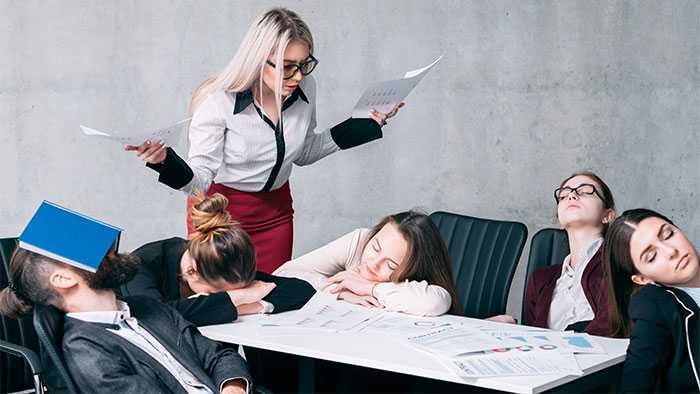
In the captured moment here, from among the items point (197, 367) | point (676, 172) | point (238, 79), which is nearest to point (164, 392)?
point (197, 367)

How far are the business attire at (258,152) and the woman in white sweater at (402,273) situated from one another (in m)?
0.57

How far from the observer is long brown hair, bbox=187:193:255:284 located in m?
3.69

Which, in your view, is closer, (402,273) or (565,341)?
(565,341)

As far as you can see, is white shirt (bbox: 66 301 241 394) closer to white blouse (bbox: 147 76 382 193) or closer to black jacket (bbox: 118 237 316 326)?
black jacket (bbox: 118 237 316 326)

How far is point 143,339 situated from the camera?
3.15m

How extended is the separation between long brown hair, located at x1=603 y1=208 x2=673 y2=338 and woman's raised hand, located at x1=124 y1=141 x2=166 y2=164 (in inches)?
61.8

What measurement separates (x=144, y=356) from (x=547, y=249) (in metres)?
2.01

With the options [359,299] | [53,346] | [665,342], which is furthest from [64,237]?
[665,342]

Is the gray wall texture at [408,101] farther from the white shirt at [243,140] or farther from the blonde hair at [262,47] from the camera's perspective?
the blonde hair at [262,47]

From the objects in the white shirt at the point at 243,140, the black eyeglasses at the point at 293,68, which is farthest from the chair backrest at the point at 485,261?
the black eyeglasses at the point at 293,68

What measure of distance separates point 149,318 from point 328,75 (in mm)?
2937

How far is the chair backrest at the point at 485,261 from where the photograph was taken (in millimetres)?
4648

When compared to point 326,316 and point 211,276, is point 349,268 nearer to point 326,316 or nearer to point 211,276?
point 326,316

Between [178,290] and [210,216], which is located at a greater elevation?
[210,216]
